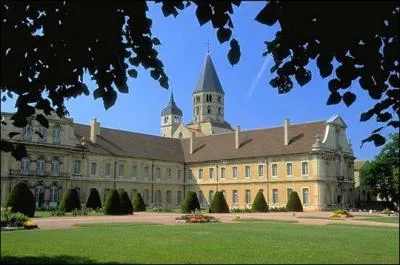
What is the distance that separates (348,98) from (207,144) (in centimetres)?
5384

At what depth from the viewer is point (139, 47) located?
6027 millimetres

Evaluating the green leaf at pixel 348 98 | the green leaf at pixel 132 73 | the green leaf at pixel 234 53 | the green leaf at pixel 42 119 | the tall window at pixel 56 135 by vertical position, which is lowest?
the green leaf at pixel 42 119

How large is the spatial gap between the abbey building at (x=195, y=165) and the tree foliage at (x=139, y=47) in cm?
3931

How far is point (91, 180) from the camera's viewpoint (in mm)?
49719

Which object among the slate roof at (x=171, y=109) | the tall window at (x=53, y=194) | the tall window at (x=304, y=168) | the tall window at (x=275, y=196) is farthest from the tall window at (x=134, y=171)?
the slate roof at (x=171, y=109)

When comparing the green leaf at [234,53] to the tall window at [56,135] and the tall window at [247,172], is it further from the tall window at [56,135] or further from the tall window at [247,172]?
the tall window at [247,172]

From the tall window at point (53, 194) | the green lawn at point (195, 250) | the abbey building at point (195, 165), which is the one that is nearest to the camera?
the green lawn at point (195, 250)

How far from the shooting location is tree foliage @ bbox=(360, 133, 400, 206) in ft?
188

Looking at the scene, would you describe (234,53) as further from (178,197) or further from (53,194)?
(178,197)

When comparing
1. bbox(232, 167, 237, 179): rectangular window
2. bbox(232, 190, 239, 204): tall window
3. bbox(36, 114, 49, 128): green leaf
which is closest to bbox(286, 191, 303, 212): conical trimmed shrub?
bbox(232, 190, 239, 204): tall window

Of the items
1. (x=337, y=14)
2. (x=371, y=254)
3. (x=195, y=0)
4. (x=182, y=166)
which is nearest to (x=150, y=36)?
(x=195, y=0)

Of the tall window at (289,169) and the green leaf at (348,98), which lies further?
the tall window at (289,169)

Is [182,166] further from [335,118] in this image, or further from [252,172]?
[335,118]

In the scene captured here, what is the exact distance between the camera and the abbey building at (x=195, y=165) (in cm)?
4666
